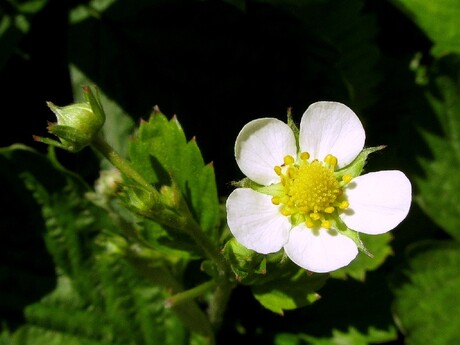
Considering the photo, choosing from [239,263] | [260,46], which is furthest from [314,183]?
[260,46]

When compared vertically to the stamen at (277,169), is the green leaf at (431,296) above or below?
below

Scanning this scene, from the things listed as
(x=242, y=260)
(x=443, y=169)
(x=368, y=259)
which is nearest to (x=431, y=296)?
(x=368, y=259)

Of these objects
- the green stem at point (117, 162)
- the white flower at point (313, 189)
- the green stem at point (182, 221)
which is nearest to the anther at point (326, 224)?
the white flower at point (313, 189)

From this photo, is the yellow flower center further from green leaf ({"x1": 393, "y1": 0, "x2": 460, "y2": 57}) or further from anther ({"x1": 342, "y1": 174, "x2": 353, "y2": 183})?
→ green leaf ({"x1": 393, "y1": 0, "x2": 460, "y2": 57})

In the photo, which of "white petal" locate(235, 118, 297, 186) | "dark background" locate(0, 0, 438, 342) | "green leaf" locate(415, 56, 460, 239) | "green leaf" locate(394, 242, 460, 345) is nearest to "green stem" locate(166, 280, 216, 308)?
"white petal" locate(235, 118, 297, 186)

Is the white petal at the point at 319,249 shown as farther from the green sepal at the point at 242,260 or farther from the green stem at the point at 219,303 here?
the green stem at the point at 219,303

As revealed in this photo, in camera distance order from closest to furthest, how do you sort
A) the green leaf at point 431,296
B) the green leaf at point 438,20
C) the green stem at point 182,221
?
the green stem at point 182,221 → the green leaf at point 431,296 → the green leaf at point 438,20

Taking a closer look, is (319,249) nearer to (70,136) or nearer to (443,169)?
(70,136)
